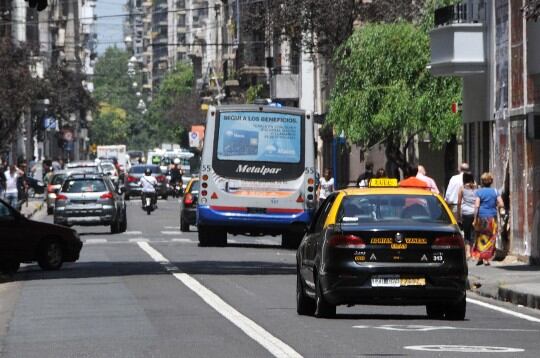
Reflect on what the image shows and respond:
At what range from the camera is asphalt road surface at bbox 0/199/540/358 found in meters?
15.8

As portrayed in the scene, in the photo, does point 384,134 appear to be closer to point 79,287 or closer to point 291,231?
point 291,231

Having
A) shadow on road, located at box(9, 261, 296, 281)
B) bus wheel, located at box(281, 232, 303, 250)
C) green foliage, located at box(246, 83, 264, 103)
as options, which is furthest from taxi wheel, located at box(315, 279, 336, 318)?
green foliage, located at box(246, 83, 264, 103)

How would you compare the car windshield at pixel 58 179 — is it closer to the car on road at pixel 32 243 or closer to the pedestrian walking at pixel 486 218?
the car on road at pixel 32 243

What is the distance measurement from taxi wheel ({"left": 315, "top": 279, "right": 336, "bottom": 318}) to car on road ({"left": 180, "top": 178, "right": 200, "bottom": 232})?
28448 mm

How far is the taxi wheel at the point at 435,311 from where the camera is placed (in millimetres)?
19984

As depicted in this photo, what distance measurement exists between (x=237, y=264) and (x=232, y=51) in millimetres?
90961

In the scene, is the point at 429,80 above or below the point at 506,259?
above

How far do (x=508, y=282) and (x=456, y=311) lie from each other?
7.00 metres

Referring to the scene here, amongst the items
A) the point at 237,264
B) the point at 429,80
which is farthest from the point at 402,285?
the point at 429,80

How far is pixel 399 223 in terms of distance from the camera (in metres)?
19.0

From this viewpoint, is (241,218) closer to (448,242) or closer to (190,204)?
(190,204)

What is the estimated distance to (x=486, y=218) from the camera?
32.0 meters

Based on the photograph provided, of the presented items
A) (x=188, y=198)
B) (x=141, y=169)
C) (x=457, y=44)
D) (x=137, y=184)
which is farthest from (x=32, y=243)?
(x=141, y=169)

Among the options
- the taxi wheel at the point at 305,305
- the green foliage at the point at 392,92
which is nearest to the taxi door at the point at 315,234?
the taxi wheel at the point at 305,305
